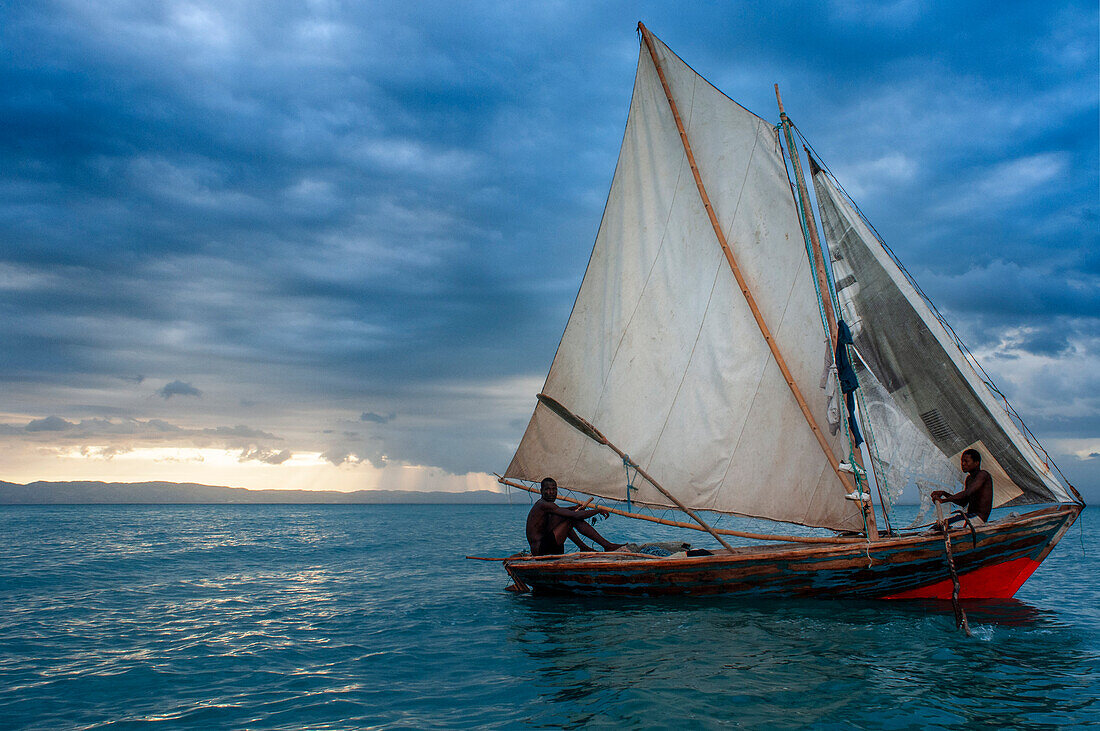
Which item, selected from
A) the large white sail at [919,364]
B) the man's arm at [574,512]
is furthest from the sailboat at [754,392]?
the man's arm at [574,512]

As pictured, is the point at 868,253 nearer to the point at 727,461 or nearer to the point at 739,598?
the point at 727,461

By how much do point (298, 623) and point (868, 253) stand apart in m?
14.5

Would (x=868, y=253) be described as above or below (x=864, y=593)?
above

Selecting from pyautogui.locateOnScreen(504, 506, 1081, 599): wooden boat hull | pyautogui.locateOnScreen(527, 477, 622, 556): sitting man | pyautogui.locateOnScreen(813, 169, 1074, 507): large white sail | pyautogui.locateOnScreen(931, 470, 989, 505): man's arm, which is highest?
pyautogui.locateOnScreen(813, 169, 1074, 507): large white sail

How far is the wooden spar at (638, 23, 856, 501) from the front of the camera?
1293 centimetres

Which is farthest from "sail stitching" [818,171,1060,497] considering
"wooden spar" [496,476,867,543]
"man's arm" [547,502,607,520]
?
"man's arm" [547,502,607,520]

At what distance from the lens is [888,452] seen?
1284 cm

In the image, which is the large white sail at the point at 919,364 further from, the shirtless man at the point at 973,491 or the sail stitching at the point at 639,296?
the sail stitching at the point at 639,296

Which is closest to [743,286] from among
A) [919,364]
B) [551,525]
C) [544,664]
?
[919,364]

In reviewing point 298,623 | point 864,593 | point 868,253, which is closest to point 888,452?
point 864,593

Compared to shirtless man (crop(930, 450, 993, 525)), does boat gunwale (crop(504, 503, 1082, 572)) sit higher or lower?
lower

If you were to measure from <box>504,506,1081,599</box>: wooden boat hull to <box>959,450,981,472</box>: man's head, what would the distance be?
1.15 meters

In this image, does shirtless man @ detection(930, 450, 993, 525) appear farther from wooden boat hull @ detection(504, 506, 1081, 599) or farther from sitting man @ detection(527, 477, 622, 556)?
sitting man @ detection(527, 477, 622, 556)

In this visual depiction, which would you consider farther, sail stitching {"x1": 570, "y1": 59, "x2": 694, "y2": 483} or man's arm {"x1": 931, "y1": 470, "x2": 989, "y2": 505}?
sail stitching {"x1": 570, "y1": 59, "x2": 694, "y2": 483}
